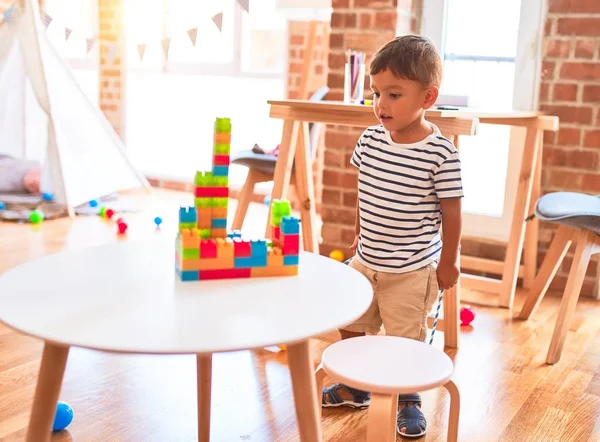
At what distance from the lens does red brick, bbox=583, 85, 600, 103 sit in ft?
8.75

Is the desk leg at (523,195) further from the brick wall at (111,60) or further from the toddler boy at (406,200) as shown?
the brick wall at (111,60)

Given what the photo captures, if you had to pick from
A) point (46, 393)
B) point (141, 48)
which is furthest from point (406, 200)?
point (141, 48)

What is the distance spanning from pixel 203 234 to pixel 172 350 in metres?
0.38

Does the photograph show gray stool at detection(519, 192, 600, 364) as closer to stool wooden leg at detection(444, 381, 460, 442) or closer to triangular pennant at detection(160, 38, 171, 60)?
stool wooden leg at detection(444, 381, 460, 442)

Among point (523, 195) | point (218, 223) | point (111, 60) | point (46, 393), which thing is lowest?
point (46, 393)

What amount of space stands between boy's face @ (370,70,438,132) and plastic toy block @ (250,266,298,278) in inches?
18.8

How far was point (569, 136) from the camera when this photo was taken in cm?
273

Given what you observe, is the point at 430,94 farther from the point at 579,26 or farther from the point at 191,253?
the point at 579,26

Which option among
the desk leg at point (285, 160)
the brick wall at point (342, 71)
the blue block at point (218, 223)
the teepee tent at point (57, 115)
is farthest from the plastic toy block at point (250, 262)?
the teepee tent at point (57, 115)

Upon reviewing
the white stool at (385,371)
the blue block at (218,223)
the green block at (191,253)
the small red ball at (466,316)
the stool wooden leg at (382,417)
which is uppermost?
the blue block at (218,223)

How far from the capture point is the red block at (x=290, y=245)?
1179mm

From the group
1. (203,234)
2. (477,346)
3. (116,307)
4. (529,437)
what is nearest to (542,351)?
(477,346)

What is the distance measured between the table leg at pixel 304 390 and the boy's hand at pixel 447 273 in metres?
0.57

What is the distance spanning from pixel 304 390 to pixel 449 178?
2.09ft
